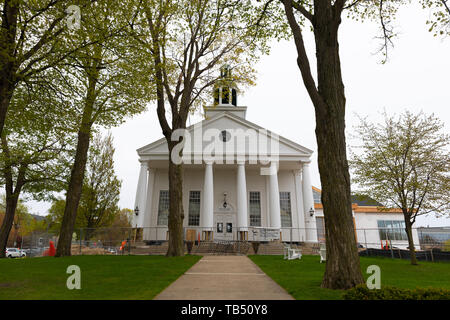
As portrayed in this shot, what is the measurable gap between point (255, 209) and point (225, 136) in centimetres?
799

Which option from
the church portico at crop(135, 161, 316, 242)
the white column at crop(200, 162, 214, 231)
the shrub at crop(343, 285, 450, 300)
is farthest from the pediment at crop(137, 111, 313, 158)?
the shrub at crop(343, 285, 450, 300)

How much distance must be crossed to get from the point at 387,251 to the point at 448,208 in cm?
602

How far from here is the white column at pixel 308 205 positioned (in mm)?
22891

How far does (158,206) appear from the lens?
2588 cm

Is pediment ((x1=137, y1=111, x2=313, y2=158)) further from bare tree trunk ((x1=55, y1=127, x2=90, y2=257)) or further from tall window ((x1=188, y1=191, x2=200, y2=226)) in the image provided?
bare tree trunk ((x1=55, y1=127, x2=90, y2=257))

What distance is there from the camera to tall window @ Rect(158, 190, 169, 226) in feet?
84.0

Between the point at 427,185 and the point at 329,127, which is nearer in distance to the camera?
the point at 329,127

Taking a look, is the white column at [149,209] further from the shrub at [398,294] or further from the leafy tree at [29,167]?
the shrub at [398,294]

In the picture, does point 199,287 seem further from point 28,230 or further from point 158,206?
point 28,230

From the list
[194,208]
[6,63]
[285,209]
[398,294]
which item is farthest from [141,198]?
[398,294]

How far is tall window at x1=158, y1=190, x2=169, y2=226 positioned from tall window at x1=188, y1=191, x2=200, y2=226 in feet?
7.50

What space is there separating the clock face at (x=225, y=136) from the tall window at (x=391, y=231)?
1482 centimetres

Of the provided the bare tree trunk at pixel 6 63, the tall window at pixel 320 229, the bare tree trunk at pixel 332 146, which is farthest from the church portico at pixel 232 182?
Answer: the bare tree trunk at pixel 332 146

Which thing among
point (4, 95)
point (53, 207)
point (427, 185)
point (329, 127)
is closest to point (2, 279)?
point (4, 95)
